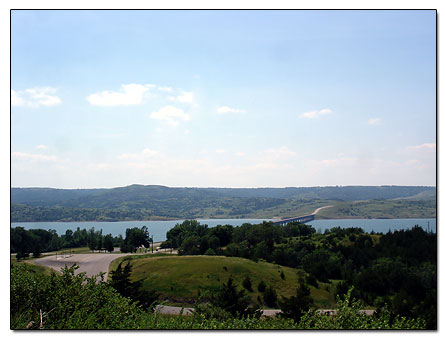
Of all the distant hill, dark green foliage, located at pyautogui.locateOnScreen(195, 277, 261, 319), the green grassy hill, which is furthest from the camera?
the green grassy hill

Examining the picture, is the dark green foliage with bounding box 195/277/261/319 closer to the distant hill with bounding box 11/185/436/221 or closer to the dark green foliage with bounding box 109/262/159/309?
the dark green foliage with bounding box 109/262/159/309

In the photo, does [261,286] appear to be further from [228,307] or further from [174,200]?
[174,200]

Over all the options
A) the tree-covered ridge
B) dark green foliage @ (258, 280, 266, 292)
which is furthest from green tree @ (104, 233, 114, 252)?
dark green foliage @ (258, 280, 266, 292)

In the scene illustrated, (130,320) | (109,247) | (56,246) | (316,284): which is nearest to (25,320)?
(130,320)

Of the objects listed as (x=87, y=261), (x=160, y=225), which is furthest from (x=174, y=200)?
(x=87, y=261)
